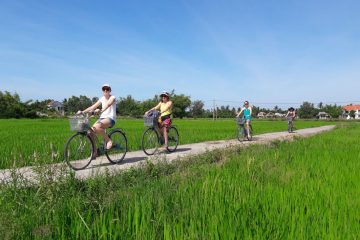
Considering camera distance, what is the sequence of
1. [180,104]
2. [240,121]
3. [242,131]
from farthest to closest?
[180,104]
[242,131]
[240,121]

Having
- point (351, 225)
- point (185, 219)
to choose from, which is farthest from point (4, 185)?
point (351, 225)

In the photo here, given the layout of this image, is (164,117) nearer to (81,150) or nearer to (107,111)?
(107,111)

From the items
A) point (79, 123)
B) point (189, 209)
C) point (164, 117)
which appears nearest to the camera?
point (189, 209)

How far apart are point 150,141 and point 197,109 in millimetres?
92473

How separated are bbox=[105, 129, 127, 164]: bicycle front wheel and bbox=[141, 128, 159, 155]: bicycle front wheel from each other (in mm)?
1242

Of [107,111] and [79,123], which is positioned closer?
[79,123]

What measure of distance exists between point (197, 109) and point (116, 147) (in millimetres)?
94227

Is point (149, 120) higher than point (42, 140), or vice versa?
point (149, 120)

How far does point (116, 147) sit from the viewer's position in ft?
25.1

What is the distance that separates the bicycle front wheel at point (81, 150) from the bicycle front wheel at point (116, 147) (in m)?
0.49

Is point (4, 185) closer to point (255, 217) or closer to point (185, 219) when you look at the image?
point (185, 219)

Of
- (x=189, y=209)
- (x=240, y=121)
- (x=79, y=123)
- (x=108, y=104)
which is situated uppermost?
(x=108, y=104)

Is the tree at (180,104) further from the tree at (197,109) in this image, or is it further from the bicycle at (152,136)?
the bicycle at (152,136)

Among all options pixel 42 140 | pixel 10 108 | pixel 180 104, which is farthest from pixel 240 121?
pixel 180 104
